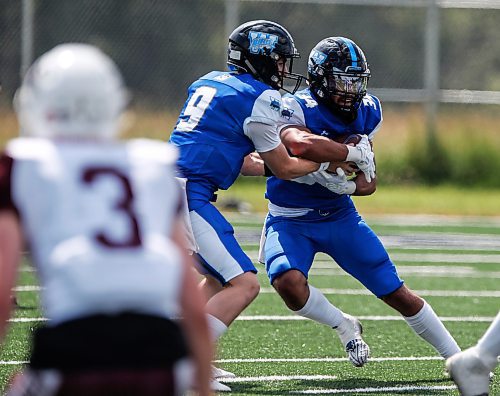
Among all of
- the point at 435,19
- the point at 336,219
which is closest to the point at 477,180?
the point at 435,19

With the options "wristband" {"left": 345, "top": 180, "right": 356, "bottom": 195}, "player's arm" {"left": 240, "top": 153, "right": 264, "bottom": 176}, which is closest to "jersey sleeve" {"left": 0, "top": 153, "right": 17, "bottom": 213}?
"player's arm" {"left": 240, "top": 153, "right": 264, "bottom": 176}

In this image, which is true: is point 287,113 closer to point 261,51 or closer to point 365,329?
point 261,51

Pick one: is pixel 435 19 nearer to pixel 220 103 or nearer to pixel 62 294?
pixel 220 103

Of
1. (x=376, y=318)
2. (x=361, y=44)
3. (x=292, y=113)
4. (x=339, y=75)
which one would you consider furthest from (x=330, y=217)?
(x=361, y=44)

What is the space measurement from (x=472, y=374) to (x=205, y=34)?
12.0m

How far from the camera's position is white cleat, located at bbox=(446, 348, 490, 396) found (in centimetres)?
394

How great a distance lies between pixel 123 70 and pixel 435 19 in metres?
4.20

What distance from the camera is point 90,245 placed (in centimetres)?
233

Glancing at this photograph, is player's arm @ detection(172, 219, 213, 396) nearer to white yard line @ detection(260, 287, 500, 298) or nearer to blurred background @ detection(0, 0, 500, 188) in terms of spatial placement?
white yard line @ detection(260, 287, 500, 298)

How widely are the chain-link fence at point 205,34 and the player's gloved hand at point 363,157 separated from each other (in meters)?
9.47

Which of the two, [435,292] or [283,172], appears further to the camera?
[435,292]

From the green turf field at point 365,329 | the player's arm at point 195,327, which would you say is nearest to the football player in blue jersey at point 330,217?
the green turf field at point 365,329

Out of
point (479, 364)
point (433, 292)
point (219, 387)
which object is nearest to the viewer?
point (479, 364)

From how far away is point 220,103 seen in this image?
15.4ft
